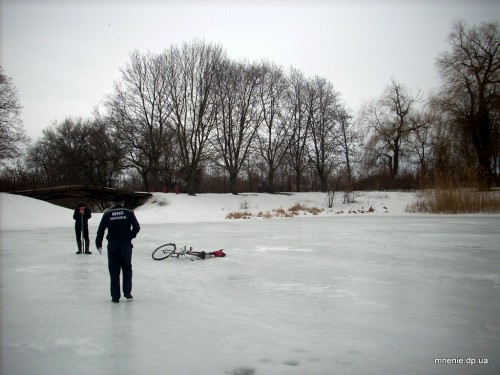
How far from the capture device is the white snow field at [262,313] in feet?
11.6

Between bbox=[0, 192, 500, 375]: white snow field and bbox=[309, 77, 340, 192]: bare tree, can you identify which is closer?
bbox=[0, 192, 500, 375]: white snow field

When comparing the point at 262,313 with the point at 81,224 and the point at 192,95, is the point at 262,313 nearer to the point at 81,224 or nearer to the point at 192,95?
the point at 81,224

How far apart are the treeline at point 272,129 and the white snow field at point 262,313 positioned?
16736mm

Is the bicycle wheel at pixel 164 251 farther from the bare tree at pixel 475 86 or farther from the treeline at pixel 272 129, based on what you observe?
the bare tree at pixel 475 86

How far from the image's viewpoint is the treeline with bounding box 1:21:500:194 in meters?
28.6

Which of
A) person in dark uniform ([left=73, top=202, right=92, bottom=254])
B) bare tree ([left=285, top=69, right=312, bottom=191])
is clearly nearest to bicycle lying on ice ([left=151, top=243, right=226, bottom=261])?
person in dark uniform ([left=73, top=202, right=92, bottom=254])

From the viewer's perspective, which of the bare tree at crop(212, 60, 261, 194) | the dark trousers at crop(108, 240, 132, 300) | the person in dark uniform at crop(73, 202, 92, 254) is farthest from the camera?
the bare tree at crop(212, 60, 261, 194)

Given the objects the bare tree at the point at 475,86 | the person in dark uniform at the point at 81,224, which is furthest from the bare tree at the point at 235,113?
the person in dark uniform at the point at 81,224

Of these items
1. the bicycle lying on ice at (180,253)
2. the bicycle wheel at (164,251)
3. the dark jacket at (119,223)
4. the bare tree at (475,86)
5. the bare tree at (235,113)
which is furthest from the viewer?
the bare tree at (235,113)

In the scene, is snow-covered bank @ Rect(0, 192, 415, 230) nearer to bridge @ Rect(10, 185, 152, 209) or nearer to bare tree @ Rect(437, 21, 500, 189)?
bridge @ Rect(10, 185, 152, 209)

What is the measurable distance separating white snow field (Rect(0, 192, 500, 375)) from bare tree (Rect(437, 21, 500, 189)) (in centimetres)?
2103

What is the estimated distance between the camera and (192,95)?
111ft

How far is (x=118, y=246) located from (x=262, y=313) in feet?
8.10

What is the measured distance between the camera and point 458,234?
13.1 m
